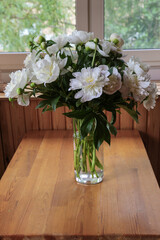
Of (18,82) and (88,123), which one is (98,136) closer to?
(88,123)

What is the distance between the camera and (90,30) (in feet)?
6.58

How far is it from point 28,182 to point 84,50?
583 millimetres

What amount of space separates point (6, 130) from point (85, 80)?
1.04m

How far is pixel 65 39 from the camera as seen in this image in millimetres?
1123

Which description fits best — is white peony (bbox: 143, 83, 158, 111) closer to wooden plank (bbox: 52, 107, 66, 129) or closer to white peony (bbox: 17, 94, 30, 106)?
white peony (bbox: 17, 94, 30, 106)

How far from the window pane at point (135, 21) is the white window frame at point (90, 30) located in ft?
0.17

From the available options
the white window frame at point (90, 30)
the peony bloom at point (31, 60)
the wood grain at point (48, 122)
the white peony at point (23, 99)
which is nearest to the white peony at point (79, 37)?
the peony bloom at point (31, 60)

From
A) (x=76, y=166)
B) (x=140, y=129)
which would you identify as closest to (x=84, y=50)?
(x=76, y=166)

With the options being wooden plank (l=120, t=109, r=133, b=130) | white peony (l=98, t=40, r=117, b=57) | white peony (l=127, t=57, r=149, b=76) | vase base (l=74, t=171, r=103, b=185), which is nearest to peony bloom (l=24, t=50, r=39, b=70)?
white peony (l=98, t=40, r=117, b=57)

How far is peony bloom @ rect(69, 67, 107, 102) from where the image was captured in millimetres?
992

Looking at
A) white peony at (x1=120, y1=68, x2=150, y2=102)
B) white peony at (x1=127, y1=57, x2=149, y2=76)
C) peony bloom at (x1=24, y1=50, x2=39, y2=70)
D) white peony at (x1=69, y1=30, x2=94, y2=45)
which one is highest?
white peony at (x1=69, y1=30, x2=94, y2=45)

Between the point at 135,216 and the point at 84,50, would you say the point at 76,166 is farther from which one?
the point at 84,50

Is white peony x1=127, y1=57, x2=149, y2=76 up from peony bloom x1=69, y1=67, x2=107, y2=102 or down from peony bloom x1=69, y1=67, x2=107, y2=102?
up

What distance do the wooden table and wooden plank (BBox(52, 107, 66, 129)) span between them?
0.84ft
